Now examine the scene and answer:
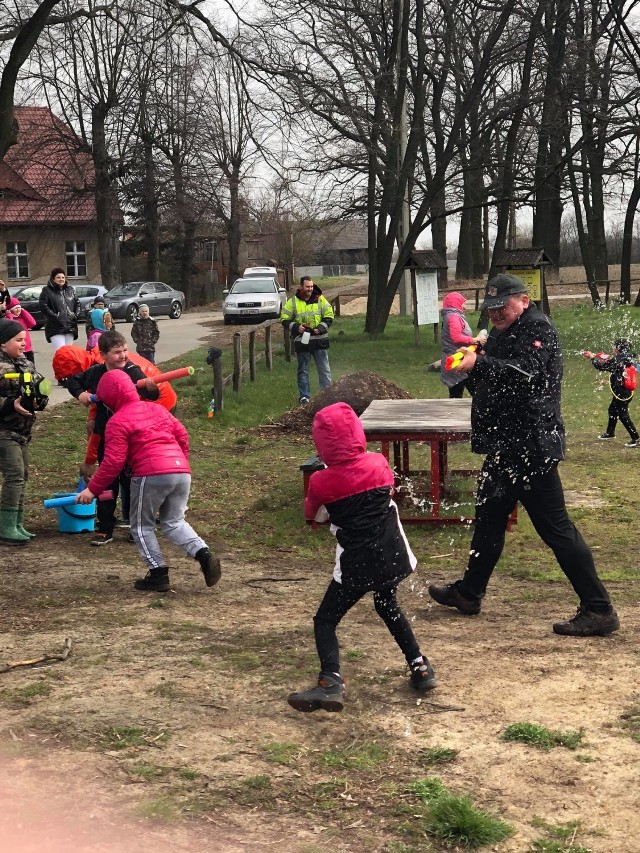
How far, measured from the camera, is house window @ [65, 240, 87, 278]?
52.8 m

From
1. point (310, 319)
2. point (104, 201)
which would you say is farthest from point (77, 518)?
point (104, 201)

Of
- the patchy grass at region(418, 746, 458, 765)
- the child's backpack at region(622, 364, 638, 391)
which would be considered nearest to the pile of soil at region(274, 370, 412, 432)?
the child's backpack at region(622, 364, 638, 391)

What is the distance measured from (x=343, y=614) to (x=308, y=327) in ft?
Result: 32.9

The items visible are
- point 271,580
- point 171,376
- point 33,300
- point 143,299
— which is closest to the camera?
point 271,580

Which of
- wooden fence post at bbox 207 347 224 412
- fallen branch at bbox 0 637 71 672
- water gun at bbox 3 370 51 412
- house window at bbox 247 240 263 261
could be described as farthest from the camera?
house window at bbox 247 240 263 261

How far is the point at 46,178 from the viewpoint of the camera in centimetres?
4616

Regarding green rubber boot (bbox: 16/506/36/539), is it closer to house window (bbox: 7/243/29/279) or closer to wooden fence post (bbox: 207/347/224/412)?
wooden fence post (bbox: 207/347/224/412)

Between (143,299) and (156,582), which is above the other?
(143,299)

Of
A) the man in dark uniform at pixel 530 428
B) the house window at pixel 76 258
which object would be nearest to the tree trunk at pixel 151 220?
the house window at pixel 76 258

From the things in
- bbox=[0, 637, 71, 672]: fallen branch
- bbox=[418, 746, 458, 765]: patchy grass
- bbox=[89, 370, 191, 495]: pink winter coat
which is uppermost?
bbox=[89, 370, 191, 495]: pink winter coat

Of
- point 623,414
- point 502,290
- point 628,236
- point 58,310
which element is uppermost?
point 628,236

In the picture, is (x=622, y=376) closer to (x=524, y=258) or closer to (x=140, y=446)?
(x=140, y=446)

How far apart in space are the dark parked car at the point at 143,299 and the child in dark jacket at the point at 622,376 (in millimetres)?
27912

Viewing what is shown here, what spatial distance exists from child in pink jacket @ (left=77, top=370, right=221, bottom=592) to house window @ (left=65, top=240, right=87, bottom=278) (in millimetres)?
47787
